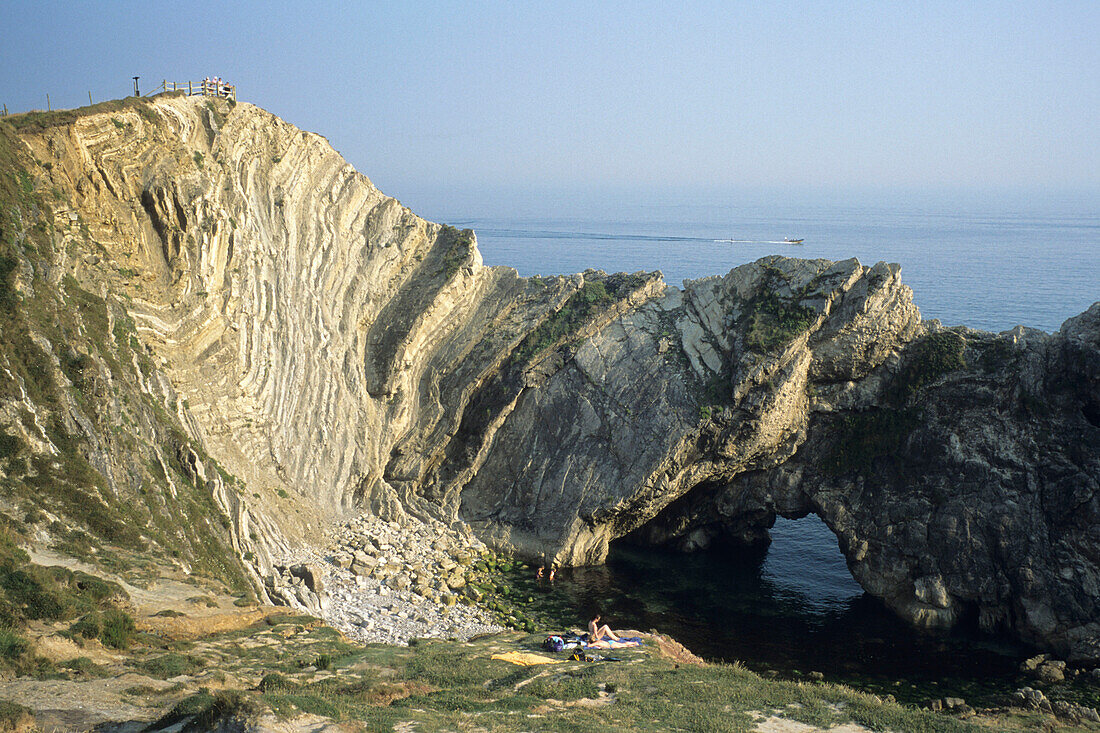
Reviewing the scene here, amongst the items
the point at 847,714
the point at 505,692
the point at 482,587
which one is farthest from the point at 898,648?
the point at 505,692

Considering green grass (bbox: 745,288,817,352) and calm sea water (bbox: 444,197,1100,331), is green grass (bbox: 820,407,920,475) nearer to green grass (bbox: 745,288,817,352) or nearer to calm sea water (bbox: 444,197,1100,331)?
green grass (bbox: 745,288,817,352)

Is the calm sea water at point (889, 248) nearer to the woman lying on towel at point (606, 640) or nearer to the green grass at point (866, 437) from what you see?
the green grass at point (866, 437)

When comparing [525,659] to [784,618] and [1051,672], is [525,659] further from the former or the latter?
[1051,672]

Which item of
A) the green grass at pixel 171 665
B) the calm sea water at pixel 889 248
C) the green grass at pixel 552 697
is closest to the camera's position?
the green grass at pixel 552 697

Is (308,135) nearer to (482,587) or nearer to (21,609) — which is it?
(482,587)

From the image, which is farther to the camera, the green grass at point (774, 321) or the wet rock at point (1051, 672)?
the green grass at point (774, 321)

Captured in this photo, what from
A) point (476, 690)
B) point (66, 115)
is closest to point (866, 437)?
point (476, 690)

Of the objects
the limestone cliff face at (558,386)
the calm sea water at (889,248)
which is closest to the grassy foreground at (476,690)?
the limestone cliff face at (558,386)
